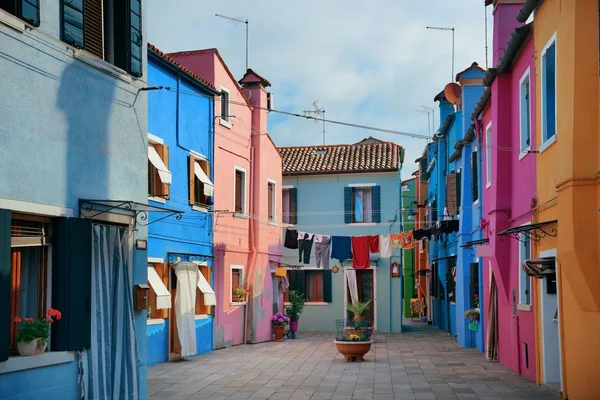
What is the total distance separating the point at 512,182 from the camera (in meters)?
16.0

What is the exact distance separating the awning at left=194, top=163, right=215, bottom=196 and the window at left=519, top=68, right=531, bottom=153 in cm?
877

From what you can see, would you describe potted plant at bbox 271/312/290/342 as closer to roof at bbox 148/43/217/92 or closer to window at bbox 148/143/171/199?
roof at bbox 148/43/217/92

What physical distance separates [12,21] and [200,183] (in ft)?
41.2

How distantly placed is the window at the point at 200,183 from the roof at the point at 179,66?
203 cm

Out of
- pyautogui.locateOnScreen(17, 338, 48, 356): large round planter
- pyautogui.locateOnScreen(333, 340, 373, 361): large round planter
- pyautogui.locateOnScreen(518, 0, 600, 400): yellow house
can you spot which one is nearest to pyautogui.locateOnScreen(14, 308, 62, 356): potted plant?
pyautogui.locateOnScreen(17, 338, 48, 356): large round planter

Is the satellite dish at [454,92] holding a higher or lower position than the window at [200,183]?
higher

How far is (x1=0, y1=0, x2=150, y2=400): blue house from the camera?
8703 mm

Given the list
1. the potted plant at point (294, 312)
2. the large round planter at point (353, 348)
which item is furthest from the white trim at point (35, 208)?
the potted plant at point (294, 312)

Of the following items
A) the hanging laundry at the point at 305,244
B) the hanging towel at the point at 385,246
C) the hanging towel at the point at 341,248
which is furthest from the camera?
the hanging towel at the point at 341,248

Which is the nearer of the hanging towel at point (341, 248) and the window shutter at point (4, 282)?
the window shutter at point (4, 282)

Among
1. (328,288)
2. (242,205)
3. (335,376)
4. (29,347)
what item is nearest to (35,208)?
(29,347)

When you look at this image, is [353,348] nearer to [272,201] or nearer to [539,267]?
[539,267]

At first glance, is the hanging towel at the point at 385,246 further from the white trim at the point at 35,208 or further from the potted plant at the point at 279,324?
the white trim at the point at 35,208

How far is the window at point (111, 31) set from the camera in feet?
32.6
